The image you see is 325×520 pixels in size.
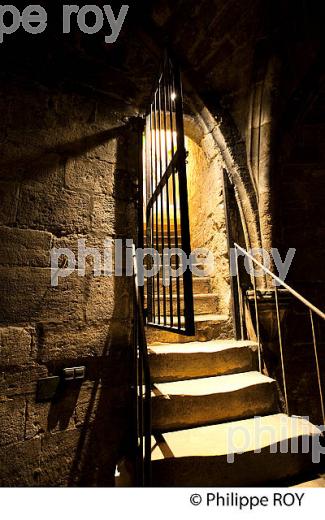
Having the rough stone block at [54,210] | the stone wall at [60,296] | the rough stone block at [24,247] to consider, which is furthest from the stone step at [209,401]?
the rough stone block at [54,210]

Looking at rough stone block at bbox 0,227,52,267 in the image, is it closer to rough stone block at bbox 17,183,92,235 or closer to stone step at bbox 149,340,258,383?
rough stone block at bbox 17,183,92,235

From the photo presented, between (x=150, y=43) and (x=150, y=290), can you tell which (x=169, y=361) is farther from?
(x=150, y=43)

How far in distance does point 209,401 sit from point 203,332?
3.89ft

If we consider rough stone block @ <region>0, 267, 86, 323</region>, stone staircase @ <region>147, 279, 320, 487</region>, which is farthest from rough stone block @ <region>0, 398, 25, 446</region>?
stone staircase @ <region>147, 279, 320, 487</region>

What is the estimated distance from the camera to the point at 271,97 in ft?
10.9

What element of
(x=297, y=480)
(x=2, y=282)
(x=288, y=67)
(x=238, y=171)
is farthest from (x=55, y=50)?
(x=297, y=480)

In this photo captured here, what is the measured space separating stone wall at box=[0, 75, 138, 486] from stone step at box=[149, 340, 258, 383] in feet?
1.75

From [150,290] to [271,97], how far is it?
9.42ft

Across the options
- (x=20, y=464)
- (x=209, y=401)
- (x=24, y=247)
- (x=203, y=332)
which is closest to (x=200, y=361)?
(x=209, y=401)

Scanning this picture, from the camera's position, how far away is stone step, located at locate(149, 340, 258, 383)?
103 inches

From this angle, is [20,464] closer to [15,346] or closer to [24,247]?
[15,346]

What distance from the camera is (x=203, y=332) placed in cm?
344

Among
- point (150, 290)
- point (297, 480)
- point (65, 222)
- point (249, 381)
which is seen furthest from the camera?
point (150, 290)

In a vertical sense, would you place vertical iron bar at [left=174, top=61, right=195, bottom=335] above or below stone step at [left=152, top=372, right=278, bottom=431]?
above
